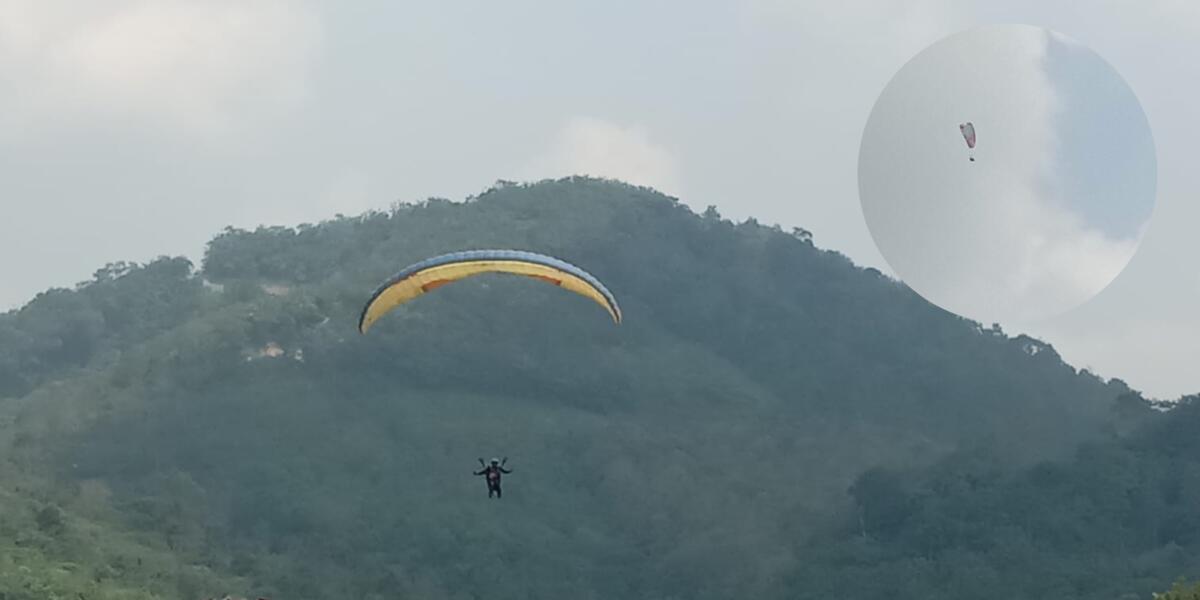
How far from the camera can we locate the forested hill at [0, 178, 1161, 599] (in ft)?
245

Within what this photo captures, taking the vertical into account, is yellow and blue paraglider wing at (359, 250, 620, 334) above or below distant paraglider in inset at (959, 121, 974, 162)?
below

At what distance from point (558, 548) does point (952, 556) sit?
762 inches

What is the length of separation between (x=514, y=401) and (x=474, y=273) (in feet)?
206

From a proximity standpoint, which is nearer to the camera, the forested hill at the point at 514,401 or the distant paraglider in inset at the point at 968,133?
the distant paraglider in inset at the point at 968,133

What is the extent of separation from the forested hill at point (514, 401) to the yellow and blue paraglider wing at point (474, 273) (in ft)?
118

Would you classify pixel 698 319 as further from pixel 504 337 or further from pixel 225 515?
pixel 225 515

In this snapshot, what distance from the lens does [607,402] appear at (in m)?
97.2

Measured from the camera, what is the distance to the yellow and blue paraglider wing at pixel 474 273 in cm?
3253

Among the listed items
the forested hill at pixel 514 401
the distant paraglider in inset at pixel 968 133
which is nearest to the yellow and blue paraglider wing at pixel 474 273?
the distant paraglider in inset at pixel 968 133

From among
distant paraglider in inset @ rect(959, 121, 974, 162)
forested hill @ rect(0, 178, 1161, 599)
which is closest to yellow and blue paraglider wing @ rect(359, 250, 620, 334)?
distant paraglider in inset @ rect(959, 121, 974, 162)

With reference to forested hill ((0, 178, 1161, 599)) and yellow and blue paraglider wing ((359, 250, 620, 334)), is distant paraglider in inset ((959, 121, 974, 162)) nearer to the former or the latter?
yellow and blue paraglider wing ((359, 250, 620, 334))

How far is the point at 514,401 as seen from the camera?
95000 mm

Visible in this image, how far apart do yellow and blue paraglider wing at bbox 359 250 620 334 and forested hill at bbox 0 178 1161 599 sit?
118 ft

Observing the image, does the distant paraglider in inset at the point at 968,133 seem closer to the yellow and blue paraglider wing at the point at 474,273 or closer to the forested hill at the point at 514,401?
the yellow and blue paraglider wing at the point at 474,273
